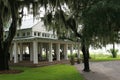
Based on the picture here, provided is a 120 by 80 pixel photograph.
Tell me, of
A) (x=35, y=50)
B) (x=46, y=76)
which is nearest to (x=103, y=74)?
(x=46, y=76)

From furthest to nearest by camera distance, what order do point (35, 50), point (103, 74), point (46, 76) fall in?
point (35, 50)
point (103, 74)
point (46, 76)

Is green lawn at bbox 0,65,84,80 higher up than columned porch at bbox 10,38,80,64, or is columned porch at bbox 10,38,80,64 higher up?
columned porch at bbox 10,38,80,64

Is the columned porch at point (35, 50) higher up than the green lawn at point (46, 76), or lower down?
higher up

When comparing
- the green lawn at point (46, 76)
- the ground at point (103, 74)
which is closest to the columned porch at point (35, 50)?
the ground at point (103, 74)

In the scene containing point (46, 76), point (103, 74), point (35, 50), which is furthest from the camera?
point (35, 50)

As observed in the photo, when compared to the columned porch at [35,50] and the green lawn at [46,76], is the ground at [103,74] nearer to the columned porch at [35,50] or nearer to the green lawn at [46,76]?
the green lawn at [46,76]

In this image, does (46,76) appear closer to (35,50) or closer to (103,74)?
(103,74)

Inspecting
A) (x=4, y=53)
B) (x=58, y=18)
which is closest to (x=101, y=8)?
(x=58, y=18)

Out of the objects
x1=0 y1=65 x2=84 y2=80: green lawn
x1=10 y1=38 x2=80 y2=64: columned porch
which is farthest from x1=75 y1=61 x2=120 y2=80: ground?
x1=10 y1=38 x2=80 y2=64: columned porch

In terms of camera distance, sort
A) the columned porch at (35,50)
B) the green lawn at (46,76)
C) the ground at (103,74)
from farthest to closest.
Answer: the columned porch at (35,50), the ground at (103,74), the green lawn at (46,76)

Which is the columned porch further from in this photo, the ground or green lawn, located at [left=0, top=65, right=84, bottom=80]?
green lawn, located at [left=0, top=65, right=84, bottom=80]

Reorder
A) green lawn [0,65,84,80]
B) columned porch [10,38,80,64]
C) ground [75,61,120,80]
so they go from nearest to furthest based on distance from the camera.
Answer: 1. green lawn [0,65,84,80]
2. ground [75,61,120,80]
3. columned porch [10,38,80,64]

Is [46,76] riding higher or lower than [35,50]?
lower

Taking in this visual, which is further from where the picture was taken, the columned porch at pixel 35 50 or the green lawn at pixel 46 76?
the columned porch at pixel 35 50
